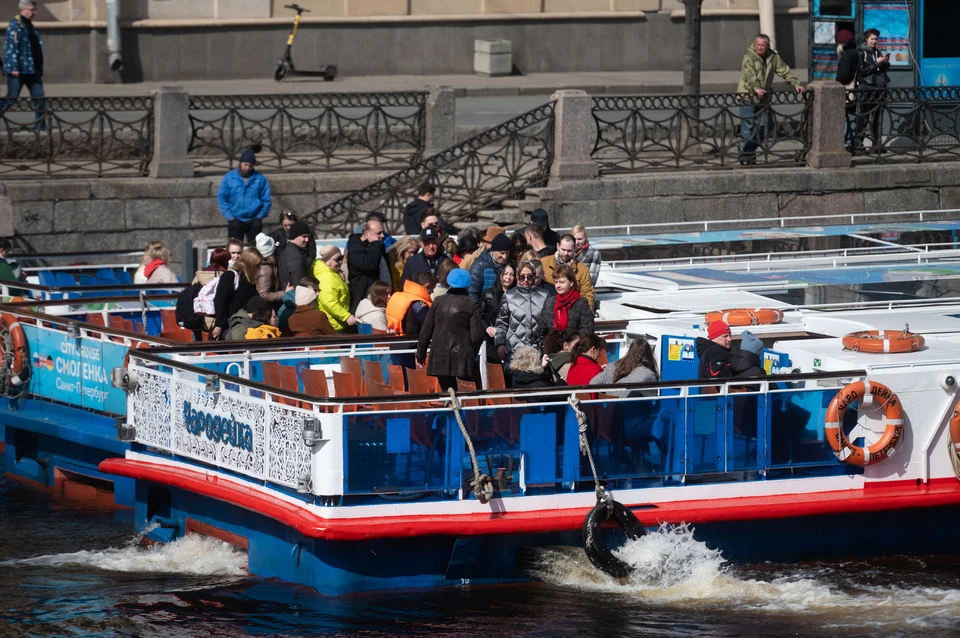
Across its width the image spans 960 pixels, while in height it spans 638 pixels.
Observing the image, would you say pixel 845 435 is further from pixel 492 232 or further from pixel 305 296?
pixel 305 296

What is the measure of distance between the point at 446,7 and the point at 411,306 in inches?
793

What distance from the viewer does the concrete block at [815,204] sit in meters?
21.8

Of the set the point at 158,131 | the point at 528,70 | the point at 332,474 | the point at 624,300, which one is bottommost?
the point at 332,474

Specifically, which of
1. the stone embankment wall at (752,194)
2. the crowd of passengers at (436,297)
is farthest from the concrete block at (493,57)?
the crowd of passengers at (436,297)

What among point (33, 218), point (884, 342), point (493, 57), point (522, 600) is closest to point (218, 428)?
point (522, 600)

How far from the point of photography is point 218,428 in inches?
461

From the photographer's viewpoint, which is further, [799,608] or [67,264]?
[67,264]

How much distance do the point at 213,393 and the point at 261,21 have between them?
20937 millimetres

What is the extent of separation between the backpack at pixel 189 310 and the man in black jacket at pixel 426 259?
1783 mm

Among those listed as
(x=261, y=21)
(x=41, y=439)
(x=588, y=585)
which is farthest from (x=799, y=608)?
(x=261, y=21)

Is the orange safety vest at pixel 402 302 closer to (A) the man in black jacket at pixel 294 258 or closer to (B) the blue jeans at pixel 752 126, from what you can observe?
(A) the man in black jacket at pixel 294 258

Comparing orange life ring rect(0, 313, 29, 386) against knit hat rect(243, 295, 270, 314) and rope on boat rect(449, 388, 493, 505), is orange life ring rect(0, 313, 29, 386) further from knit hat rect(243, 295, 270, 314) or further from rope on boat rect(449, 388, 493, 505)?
rope on boat rect(449, 388, 493, 505)

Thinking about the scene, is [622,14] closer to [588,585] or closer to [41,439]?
[41,439]

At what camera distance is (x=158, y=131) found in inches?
816
